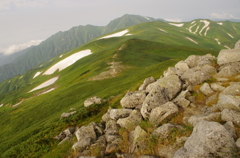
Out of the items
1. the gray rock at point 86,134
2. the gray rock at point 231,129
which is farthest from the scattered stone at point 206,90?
the gray rock at point 86,134

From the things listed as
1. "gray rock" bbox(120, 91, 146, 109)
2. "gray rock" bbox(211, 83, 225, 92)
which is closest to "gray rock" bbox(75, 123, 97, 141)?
"gray rock" bbox(120, 91, 146, 109)

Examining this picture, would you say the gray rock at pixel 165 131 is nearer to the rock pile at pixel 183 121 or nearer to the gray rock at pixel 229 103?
the rock pile at pixel 183 121

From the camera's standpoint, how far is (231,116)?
435 inches

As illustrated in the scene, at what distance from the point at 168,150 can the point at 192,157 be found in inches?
79.8

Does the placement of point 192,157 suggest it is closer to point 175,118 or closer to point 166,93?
point 175,118

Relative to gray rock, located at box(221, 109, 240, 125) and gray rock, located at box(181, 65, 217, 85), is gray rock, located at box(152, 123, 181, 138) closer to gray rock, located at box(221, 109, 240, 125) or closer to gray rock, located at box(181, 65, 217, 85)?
gray rock, located at box(221, 109, 240, 125)

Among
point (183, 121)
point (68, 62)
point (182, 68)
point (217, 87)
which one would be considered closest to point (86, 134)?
point (183, 121)

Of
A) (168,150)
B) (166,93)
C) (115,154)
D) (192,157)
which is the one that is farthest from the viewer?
(166,93)

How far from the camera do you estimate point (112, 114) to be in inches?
729

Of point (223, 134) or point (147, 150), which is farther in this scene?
point (147, 150)

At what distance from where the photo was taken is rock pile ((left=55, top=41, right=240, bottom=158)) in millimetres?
9328

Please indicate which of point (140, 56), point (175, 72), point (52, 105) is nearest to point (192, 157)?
point (175, 72)

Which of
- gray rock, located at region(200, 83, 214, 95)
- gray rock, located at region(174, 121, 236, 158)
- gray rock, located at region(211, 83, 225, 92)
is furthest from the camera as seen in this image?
gray rock, located at region(200, 83, 214, 95)

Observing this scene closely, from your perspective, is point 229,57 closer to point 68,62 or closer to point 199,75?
point 199,75
